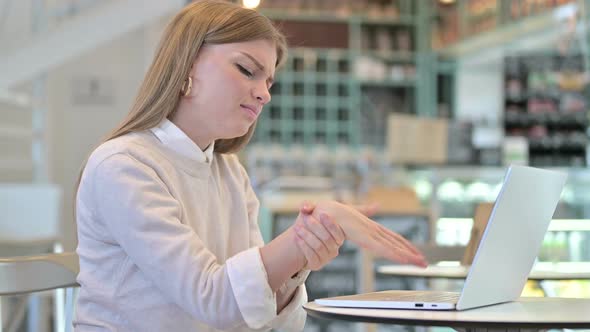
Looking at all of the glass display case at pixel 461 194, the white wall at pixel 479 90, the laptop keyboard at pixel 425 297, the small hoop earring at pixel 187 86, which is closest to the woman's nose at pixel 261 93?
the small hoop earring at pixel 187 86

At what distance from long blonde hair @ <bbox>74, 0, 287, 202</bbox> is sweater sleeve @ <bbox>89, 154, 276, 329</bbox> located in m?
0.12

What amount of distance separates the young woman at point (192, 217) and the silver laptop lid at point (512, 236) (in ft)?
0.38

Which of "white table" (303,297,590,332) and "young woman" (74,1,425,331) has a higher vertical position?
"young woman" (74,1,425,331)

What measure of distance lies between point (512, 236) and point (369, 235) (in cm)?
22

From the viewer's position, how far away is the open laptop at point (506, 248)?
1.18 m

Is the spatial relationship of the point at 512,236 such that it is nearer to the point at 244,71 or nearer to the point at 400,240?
the point at 400,240

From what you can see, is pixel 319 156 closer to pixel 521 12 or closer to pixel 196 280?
pixel 521 12

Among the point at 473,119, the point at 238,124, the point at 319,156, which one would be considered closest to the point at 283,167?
the point at 319,156

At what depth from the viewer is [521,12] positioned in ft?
28.2

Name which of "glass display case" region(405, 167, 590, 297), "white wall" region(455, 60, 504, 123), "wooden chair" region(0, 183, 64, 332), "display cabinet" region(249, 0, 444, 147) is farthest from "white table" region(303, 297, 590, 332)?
"white wall" region(455, 60, 504, 123)

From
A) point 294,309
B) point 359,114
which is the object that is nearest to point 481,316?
point 294,309

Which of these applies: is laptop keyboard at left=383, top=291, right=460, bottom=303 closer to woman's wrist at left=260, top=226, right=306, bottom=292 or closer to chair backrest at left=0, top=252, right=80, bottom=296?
woman's wrist at left=260, top=226, right=306, bottom=292

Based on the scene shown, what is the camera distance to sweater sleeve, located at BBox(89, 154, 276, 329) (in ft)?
4.15

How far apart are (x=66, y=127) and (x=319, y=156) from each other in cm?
303
